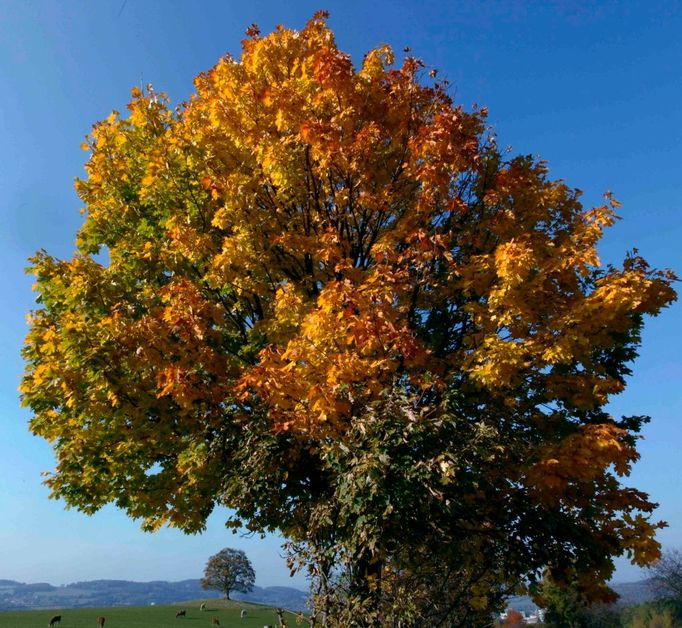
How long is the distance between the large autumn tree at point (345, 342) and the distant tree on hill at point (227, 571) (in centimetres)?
8387

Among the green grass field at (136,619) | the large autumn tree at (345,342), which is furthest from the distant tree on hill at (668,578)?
the large autumn tree at (345,342)

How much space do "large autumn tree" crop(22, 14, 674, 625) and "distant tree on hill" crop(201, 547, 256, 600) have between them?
275ft

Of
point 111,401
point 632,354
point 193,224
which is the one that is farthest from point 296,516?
point 632,354

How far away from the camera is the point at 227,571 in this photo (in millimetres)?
84688

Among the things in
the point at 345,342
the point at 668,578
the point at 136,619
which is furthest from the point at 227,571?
the point at 345,342

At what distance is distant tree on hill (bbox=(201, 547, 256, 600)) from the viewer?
8388cm

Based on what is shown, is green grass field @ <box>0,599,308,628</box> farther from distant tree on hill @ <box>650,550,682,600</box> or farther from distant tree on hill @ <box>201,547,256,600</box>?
distant tree on hill @ <box>650,550,682,600</box>

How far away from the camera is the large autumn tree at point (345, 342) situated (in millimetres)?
7492

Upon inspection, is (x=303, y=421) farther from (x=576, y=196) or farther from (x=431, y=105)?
(x=576, y=196)

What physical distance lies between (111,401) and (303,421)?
143 inches

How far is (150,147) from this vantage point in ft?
36.5

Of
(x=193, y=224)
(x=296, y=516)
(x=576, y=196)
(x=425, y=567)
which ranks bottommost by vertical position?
(x=425, y=567)

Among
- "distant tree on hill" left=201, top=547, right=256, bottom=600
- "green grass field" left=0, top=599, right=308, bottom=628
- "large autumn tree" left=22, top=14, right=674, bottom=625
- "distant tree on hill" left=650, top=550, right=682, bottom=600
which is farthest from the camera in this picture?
"distant tree on hill" left=201, top=547, right=256, bottom=600

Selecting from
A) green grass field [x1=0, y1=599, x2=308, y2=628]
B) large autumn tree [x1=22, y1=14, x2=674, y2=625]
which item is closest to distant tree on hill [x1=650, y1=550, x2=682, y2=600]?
green grass field [x1=0, y1=599, x2=308, y2=628]
